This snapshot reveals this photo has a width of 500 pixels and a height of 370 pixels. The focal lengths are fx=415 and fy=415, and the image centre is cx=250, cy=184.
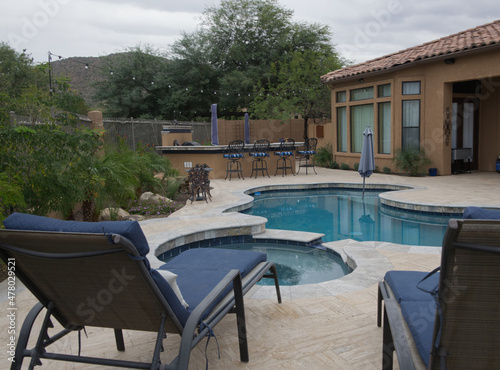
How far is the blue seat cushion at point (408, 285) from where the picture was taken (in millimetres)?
2248

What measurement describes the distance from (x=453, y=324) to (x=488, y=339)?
0.16 meters

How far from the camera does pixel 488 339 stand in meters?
1.59

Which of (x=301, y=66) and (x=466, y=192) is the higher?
(x=301, y=66)

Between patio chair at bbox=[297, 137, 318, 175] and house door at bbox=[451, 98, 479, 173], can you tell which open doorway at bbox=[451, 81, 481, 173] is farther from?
patio chair at bbox=[297, 137, 318, 175]

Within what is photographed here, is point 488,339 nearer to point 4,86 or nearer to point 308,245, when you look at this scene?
point 308,245

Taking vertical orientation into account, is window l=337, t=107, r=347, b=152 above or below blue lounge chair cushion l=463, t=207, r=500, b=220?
above

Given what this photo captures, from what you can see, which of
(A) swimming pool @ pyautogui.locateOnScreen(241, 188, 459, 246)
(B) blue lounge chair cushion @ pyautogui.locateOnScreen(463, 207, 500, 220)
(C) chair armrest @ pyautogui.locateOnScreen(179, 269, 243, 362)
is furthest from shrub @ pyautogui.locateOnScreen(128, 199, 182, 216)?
(B) blue lounge chair cushion @ pyautogui.locateOnScreen(463, 207, 500, 220)

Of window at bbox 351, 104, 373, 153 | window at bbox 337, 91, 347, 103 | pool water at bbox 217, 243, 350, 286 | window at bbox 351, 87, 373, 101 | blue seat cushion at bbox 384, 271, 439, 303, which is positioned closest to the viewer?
blue seat cushion at bbox 384, 271, 439, 303

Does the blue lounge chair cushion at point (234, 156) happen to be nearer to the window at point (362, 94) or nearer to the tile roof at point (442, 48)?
the tile roof at point (442, 48)

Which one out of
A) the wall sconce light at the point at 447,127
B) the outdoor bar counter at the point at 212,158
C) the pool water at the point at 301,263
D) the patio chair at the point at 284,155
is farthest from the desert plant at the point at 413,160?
the pool water at the point at 301,263

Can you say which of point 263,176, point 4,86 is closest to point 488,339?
point 263,176

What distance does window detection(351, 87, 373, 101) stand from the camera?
13.9m

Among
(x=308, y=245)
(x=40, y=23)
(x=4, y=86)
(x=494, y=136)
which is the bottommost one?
(x=308, y=245)

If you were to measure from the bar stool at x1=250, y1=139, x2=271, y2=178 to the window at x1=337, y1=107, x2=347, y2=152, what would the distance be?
10.7 ft
